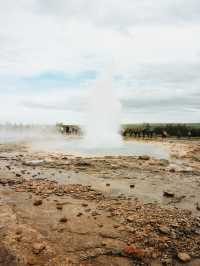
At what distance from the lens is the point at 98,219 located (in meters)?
7.72

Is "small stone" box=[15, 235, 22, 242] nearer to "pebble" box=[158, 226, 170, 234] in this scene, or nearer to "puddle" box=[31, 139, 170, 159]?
"pebble" box=[158, 226, 170, 234]

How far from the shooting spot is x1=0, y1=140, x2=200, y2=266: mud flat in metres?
5.78

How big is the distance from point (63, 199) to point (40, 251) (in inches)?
151

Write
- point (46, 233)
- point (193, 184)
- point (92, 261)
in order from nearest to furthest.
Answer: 1. point (92, 261)
2. point (46, 233)
3. point (193, 184)

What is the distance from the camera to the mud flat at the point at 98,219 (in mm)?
5781

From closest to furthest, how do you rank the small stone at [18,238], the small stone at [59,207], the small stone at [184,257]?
the small stone at [184,257] < the small stone at [18,238] < the small stone at [59,207]

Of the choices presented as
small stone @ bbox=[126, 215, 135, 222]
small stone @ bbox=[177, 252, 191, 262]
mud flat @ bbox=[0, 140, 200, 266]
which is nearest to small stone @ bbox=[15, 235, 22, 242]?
mud flat @ bbox=[0, 140, 200, 266]

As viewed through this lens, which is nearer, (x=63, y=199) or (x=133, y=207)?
(x=133, y=207)

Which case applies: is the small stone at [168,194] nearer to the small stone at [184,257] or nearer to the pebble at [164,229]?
the pebble at [164,229]

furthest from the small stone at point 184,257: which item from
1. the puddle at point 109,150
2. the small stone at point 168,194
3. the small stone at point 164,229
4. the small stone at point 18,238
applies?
the puddle at point 109,150

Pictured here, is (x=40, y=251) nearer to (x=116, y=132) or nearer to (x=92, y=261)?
(x=92, y=261)

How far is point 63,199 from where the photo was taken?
9.66 meters

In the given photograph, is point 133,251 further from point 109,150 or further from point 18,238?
point 109,150

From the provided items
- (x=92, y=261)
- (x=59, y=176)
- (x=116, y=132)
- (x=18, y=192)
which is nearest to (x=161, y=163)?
(x=59, y=176)
